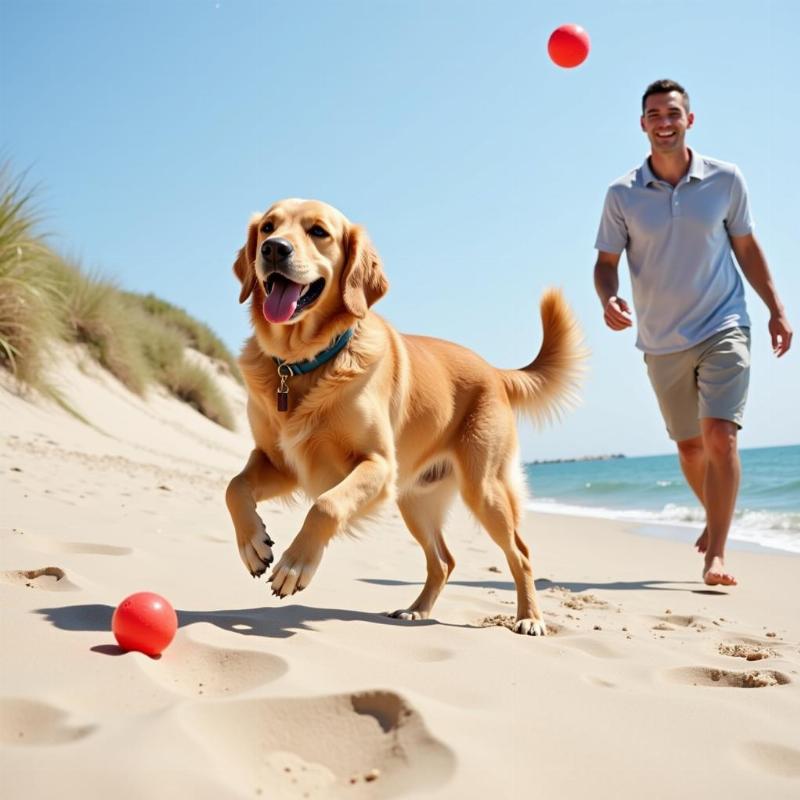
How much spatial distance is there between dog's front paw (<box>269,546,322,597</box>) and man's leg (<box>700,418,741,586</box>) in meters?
2.98

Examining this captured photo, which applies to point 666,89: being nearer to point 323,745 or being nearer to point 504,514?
point 504,514

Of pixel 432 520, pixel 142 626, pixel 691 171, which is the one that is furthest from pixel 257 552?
pixel 691 171

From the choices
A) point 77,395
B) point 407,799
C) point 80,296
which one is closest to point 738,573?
point 407,799

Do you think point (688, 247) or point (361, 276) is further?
point (688, 247)

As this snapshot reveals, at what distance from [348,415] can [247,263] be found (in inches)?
37.8

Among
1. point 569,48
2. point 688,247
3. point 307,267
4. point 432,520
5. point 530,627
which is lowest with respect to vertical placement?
point 530,627

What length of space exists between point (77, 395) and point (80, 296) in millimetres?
2464

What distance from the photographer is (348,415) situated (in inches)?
137

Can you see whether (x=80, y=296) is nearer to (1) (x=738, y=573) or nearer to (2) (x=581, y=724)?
(1) (x=738, y=573)

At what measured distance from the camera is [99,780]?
1497 millimetres

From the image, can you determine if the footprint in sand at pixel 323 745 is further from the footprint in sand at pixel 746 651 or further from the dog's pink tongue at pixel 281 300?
the dog's pink tongue at pixel 281 300

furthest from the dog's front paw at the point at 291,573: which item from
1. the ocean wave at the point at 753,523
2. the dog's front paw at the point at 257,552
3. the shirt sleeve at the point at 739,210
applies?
the ocean wave at the point at 753,523

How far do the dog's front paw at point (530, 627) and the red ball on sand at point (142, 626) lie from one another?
5.10 feet

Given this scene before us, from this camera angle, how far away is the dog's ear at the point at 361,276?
373cm
